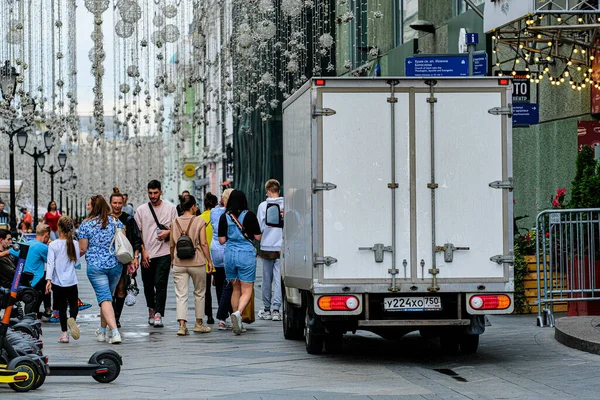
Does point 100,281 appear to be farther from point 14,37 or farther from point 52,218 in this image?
point 52,218

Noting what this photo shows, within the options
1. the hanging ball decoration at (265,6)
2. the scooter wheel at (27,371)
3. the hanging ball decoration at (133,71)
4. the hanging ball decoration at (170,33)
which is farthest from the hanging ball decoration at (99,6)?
the scooter wheel at (27,371)

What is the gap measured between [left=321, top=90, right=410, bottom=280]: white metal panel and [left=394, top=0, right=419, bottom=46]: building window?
60.2 feet

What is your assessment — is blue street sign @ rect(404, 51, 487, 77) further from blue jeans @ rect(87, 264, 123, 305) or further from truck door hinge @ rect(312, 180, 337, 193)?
truck door hinge @ rect(312, 180, 337, 193)

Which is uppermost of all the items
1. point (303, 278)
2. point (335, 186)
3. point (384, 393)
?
point (335, 186)

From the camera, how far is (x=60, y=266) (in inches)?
609

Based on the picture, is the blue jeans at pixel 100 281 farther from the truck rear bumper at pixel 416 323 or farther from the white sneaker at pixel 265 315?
the white sneaker at pixel 265 315

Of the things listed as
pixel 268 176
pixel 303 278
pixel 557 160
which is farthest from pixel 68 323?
pixel 268 176

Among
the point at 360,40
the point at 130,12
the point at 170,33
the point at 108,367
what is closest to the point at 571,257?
the point at 130,12

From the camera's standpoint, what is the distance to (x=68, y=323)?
15117 mm

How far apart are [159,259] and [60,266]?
2444mm

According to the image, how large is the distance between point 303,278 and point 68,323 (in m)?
3.15

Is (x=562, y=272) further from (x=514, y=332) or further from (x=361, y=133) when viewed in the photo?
(x=361, y=133)

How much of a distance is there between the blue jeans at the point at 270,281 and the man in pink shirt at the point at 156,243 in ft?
5.98

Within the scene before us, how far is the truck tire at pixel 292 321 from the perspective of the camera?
15516 millimetres
